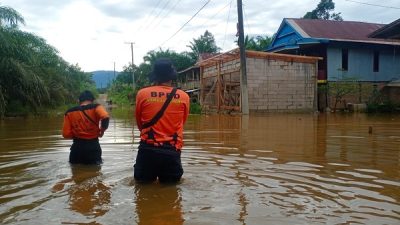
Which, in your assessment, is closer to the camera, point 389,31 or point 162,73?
point 162,73

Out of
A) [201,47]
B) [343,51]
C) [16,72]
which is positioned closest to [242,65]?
[343,51]

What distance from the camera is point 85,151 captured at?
6328 millimetres

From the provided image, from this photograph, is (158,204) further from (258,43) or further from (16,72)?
(258,43)

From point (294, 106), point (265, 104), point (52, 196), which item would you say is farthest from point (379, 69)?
point (52, 196)

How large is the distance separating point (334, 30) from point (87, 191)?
97.4ft

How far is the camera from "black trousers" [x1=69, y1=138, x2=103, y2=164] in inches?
249

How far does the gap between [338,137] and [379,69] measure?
2167 cm

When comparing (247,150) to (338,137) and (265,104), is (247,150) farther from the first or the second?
(265,104)

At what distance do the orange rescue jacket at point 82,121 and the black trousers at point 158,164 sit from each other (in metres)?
1.69

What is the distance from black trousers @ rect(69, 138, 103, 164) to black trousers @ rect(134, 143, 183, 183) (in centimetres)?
176

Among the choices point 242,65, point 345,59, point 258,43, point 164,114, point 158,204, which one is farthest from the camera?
point 258,43

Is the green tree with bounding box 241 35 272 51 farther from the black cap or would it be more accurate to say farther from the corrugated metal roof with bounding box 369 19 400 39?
the black cap

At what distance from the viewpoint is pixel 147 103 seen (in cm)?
450

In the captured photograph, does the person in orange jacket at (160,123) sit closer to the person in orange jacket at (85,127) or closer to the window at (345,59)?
the person in orange jacket at (85,127)
